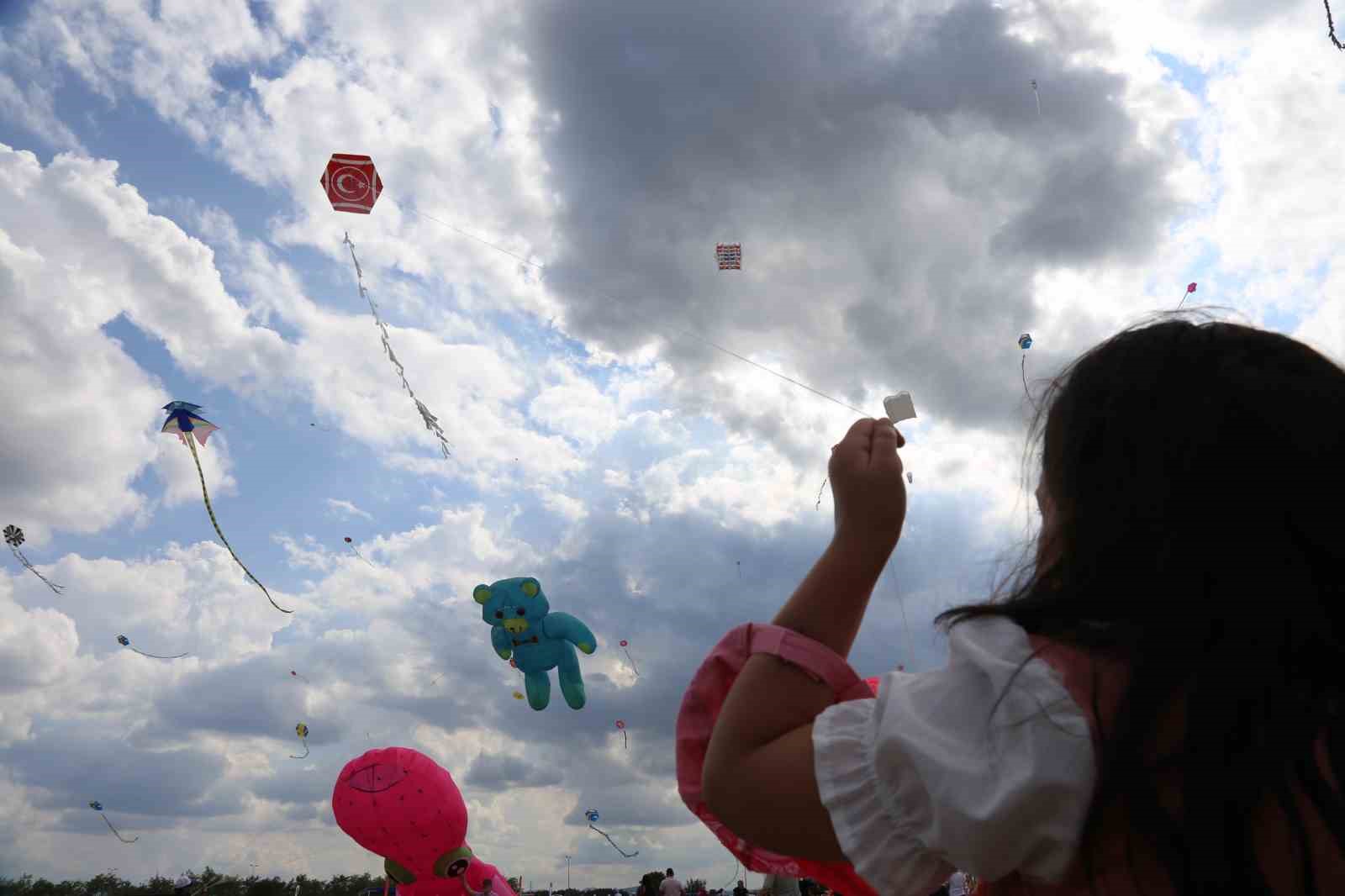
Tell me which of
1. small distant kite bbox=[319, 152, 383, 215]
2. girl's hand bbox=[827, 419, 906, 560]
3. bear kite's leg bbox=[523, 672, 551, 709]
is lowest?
girl's hand bbox=[827, 419, 906, 560]

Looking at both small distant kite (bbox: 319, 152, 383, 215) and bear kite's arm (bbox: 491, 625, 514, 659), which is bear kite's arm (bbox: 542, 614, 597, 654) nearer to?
bear kite's arm (bbox: 491, 625, 514, 659)

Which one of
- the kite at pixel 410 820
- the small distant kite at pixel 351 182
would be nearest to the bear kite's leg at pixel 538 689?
the kite at pixel 410 820

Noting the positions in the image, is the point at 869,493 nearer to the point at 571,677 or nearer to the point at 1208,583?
the point at 1208,583

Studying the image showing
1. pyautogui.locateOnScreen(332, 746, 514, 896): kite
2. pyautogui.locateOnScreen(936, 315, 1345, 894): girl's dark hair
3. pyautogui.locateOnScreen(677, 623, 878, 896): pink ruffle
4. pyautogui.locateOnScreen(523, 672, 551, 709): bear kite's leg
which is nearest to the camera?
pyautogui.locateOnScreen(936, 315, 1345, 894): girl's dark hair

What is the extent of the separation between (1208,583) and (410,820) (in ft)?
35.1

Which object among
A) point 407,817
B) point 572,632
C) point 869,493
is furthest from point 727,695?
point 572,632

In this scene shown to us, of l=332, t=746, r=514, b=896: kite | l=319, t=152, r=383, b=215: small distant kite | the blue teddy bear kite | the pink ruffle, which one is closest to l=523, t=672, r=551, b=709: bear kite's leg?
the blue teddy bear kite

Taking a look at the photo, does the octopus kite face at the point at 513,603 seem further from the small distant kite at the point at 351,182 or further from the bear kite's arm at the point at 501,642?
the small distant kite at the point at 351,182

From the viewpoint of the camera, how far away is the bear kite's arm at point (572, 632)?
12984 millimetres

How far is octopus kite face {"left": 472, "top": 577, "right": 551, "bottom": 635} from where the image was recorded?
13008 mm

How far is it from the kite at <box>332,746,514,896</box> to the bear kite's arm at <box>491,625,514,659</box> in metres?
2.60

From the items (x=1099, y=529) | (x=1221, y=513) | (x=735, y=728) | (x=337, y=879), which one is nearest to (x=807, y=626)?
(x=735, y=728)

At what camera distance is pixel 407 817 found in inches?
398

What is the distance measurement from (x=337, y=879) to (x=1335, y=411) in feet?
253
